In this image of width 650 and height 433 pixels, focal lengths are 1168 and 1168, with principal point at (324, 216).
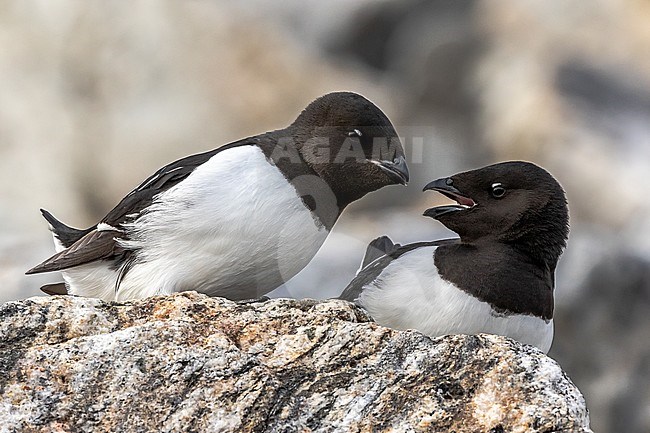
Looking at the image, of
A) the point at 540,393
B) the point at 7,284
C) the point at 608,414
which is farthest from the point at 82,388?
the point at 608,414

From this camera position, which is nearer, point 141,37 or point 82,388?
point 82,388

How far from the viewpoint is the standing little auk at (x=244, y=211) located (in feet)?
20.7

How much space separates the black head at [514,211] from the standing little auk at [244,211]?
546 millimetres

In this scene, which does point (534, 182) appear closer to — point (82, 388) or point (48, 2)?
point (82, 388)

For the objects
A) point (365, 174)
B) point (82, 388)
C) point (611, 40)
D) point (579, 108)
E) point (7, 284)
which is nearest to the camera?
point (82, 388)

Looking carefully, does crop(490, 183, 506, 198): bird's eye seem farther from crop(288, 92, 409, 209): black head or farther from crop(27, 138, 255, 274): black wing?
crop(27, 138, 255, 274): black wing

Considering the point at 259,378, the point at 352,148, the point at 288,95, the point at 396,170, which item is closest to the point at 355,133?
the point at 352,148

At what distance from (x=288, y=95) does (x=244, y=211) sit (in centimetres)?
1307

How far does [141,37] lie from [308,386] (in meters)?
14.7

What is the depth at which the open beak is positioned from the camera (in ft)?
22.2

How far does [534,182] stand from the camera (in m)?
6.77

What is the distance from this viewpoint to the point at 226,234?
20.5ft

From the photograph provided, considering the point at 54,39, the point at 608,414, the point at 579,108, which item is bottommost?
the point at 608,414

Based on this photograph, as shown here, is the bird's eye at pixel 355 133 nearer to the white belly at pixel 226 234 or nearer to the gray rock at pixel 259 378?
the white belly at pixel 226 234
